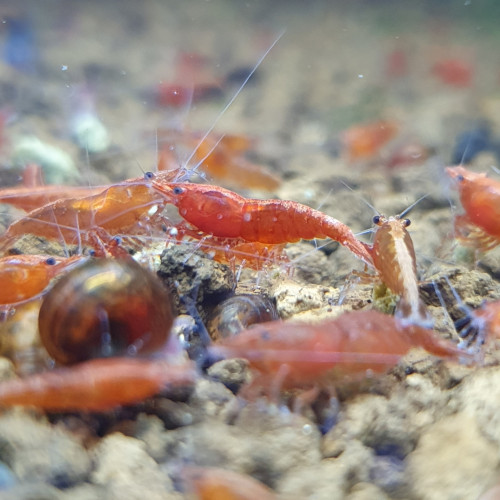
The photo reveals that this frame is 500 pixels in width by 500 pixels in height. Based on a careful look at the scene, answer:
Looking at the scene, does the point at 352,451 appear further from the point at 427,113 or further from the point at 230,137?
the point at 427,113

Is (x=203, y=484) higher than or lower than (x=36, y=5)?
lower

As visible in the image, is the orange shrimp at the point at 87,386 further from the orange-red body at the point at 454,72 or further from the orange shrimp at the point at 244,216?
the orange-red body at the point at 454,72

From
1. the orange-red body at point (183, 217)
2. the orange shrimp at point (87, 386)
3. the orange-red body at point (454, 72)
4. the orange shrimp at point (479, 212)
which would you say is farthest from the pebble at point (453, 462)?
the orange-red body at point (454, 72)

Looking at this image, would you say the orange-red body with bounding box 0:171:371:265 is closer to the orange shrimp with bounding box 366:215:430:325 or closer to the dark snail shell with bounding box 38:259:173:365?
the orange shrimp with bounding box 366:215:430:325

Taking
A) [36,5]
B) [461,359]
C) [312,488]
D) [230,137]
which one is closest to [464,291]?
[461,359]

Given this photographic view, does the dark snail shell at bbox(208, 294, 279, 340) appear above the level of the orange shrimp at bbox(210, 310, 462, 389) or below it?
below

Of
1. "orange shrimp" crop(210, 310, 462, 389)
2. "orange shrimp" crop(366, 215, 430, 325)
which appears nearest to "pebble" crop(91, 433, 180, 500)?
"orange shrimp" crop(210, 310, 462, 389)
